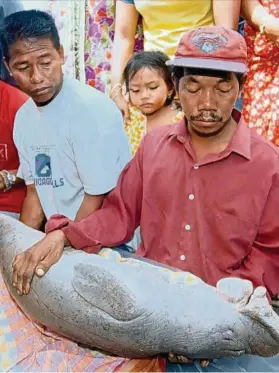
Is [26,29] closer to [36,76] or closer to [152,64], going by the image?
[36,76]

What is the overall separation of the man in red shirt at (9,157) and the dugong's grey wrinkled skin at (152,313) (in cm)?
75

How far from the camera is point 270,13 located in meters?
2.00

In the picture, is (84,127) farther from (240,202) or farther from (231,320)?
(231,320)

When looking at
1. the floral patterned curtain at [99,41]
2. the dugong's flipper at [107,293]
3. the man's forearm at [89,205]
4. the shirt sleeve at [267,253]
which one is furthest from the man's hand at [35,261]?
the floral patterned curtain at [99,41]

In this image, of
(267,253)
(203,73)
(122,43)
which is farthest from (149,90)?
(267,253)

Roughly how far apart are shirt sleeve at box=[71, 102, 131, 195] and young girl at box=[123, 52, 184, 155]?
0.47 m

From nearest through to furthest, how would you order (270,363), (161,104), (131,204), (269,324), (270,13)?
(269,324), (270,363), (131,204), (270,13), (161,104)

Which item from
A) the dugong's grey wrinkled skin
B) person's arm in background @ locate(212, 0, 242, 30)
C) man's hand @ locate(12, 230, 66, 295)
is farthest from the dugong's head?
person's arm in background @ locate(212, 0, 242, 30)

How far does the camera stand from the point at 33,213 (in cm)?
188

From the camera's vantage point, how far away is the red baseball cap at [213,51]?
142cm

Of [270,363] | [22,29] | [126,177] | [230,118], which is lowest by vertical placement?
[270,363]

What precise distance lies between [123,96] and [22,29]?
0.66 m

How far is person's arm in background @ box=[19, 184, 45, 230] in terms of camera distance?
188 cm

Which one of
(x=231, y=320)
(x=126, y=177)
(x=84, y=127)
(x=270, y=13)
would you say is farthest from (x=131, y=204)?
(x=270, y=13)
